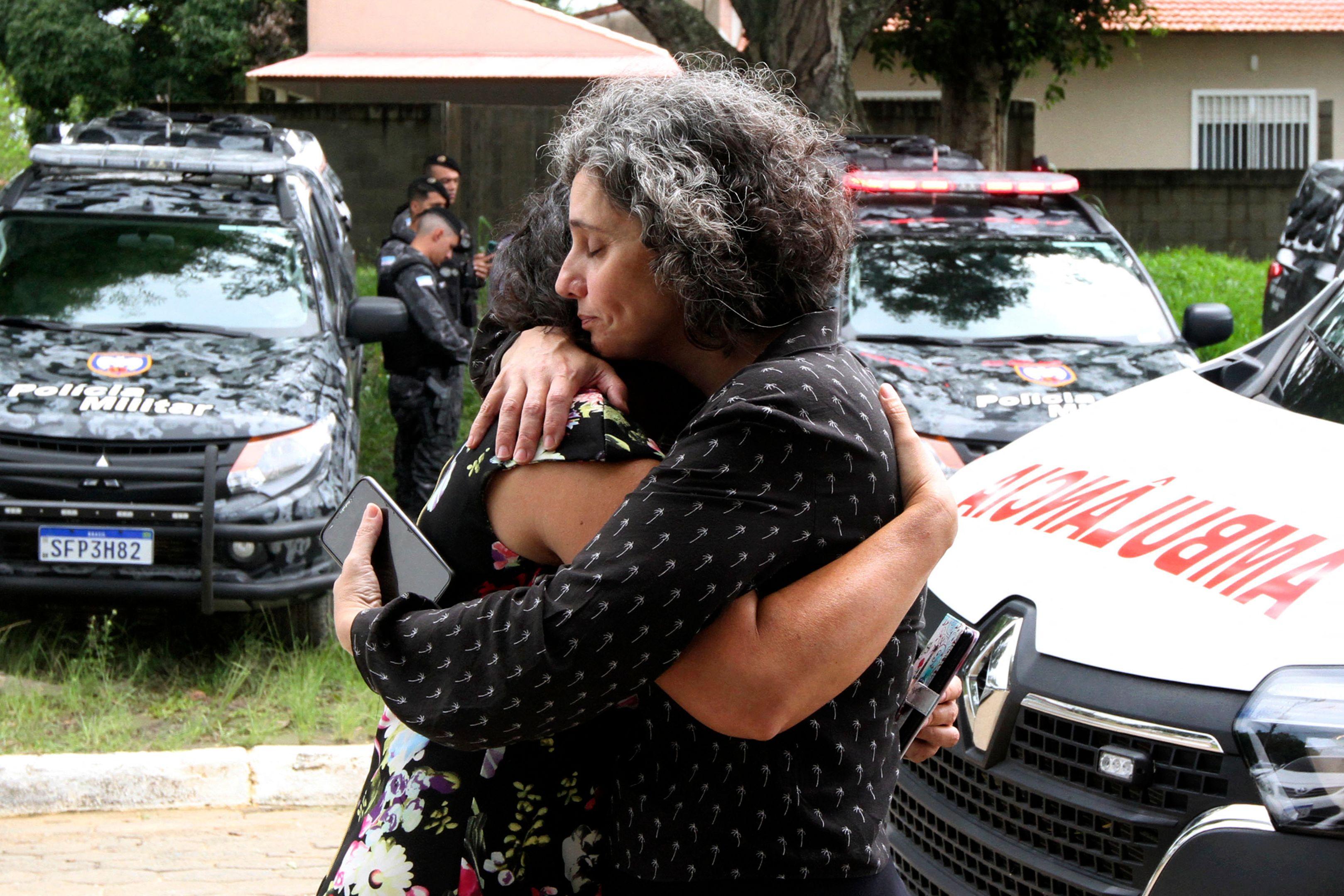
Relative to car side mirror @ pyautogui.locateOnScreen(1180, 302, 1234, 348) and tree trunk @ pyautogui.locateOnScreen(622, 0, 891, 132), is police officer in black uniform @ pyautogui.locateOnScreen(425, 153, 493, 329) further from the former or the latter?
car side mirror @ pyautogui.locateOnScreen(1180, 302, 1234, 348)

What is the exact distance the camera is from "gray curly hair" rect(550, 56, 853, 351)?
1473mm

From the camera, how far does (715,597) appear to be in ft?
4.43

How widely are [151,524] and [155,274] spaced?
1.58 m

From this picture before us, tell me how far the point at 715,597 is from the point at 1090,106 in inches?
780

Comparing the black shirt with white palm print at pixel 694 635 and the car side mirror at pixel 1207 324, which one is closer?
the black shirt with white palm print at pixel 694 635

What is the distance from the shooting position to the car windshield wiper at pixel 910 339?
21.0 ft

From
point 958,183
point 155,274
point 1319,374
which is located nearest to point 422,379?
point 155,274

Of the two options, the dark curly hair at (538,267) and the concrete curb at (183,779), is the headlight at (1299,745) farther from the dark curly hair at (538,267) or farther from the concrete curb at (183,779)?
the concrete curb at (183,779)

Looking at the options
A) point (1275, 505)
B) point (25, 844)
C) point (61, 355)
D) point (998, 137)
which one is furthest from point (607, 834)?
point (998, 137)

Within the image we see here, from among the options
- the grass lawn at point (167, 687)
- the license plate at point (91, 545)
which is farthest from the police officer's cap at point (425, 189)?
the license plate at point (91, 545)

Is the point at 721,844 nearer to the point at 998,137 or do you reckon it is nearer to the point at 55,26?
the point at 998,137

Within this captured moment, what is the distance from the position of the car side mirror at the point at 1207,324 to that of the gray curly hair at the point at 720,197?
213 inches

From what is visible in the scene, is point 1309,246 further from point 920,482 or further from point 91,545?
point 920,482

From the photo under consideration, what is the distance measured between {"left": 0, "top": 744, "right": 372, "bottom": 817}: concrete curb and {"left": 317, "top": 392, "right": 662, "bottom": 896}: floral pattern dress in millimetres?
3075
